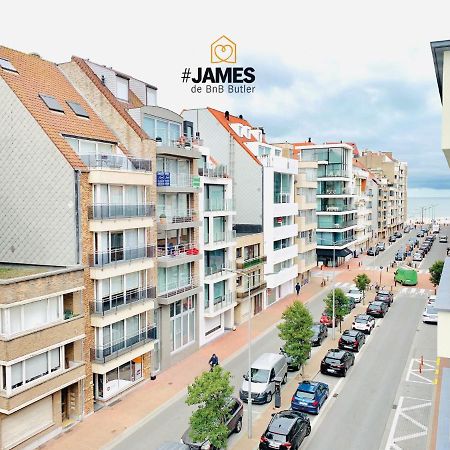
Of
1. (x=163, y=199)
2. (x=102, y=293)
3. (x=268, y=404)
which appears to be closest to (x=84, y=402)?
(x=102, y=293)

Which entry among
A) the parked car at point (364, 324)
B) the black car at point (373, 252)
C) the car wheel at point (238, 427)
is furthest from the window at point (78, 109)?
the black car at point (373, 252)

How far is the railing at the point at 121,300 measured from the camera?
88.3ft

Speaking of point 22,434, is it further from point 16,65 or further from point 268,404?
point 16,65

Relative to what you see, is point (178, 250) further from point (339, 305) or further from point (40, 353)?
point (339, 305)

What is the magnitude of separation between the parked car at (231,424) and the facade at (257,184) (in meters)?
24.4

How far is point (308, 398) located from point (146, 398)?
9.23m

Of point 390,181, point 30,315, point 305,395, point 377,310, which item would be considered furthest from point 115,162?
point 390,181

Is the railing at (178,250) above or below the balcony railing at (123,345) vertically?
above

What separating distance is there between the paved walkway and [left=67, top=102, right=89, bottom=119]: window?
17.2 meters

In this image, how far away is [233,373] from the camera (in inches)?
1310

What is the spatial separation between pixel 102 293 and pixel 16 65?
14.7 meters

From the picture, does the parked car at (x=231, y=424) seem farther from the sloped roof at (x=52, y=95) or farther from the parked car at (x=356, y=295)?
the parked car at (x=356, y=295)

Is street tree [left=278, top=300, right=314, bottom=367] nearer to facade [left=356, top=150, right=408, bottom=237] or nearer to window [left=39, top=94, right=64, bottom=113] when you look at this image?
window [left=39, top=94, right=64, bottom=113]

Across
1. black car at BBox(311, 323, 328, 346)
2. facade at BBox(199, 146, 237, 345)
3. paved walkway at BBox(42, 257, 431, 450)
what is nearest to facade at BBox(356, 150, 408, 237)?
black car at BBox(311, 323, 328, 346)
